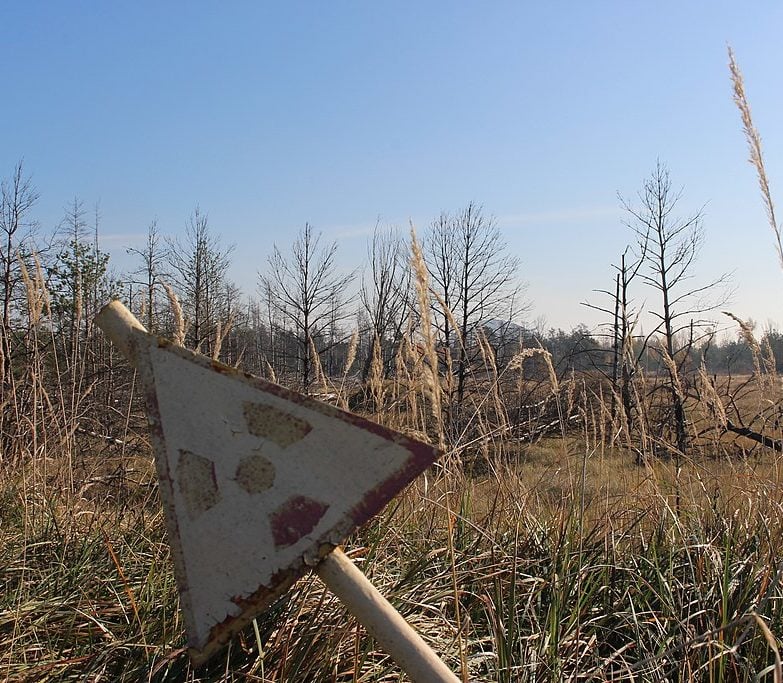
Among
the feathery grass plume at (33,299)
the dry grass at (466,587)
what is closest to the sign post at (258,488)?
the dry grass at (466,587)

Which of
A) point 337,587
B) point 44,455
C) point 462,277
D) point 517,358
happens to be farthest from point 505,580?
point 462,277

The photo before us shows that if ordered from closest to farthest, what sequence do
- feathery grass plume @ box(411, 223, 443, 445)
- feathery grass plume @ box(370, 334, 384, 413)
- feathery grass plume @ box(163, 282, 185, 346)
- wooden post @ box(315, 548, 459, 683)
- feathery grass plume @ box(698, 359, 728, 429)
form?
wooden post @ box(315, 548, 459, 683), feathery grass plume @ box(411, 223, 443, 445), feathery grass plume @ box(163, 282, 185, 346), feathery grass plume @ box(698, 359, 728, 429), feathery grass plume @ box(370, 334, 384, 413)

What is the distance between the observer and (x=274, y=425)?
0.93 meters

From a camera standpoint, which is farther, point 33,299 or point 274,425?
point 33,299

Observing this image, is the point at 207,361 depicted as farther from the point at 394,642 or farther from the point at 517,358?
the point at 517,358

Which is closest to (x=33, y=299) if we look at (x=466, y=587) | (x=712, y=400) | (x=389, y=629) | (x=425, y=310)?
(x=425, y=310)

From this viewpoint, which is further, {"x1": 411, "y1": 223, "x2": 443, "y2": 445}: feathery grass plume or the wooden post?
{"x1": 411, "y1": 223, "x2": 443, "y2": 445}: feathery grass plume

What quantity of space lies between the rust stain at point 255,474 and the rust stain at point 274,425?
0.11ft

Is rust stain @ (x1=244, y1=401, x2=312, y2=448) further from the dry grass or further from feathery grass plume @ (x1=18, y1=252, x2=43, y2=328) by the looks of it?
feathery grass plume @ (x1=18, y1=252, x2=43, y2=328)

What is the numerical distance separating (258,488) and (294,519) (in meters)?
0.07

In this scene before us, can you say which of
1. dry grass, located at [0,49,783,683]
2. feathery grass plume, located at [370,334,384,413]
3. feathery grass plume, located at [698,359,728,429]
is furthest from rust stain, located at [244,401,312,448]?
feathery grass plume, located at [698,359,728,429]

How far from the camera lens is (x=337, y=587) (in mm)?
892

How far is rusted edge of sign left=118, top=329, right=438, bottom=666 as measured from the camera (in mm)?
870

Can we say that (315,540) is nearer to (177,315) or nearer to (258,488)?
(258,488)
